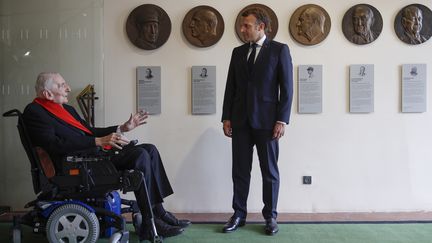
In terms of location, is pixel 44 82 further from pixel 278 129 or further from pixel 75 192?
pixel 278 129

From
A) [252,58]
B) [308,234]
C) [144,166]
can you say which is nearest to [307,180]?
[308,234]

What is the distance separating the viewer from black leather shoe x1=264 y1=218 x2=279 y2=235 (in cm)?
246

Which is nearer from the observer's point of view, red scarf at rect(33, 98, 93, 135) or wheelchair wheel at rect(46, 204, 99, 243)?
wheelchair wheel at rect(46, 204, 99, 243)

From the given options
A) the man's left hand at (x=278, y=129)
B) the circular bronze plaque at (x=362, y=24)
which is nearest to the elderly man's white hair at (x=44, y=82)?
the man's left hand at (x=278, y=129)

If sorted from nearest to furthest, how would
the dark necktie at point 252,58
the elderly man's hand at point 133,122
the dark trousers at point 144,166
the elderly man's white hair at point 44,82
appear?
the dark trousers at point 144,166
the elderly man's white hair at point 44,82
the elderly man's hand at point 133,122
the dark necktie at point 252,58

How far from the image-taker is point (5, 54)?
122 inches

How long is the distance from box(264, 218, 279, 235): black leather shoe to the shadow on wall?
597mm

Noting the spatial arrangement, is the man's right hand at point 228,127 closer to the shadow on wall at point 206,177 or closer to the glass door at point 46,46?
the shadow on wall at point 206,177

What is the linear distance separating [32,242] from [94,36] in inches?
64.3

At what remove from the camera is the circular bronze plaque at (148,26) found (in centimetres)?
298

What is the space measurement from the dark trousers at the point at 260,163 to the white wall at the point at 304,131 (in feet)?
1.44

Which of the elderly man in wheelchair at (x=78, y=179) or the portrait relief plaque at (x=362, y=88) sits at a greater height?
the portrait relief plaque at (x=362, y=88)

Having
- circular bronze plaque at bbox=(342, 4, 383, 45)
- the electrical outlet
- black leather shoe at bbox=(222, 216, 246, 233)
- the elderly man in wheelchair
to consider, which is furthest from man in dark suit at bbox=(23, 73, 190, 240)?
circular bronze plaque at bbox=(342, 4, 383, 45)

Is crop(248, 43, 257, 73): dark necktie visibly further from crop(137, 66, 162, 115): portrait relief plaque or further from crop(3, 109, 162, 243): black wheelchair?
crop(3, 109, 162, 243): black wheelchair
